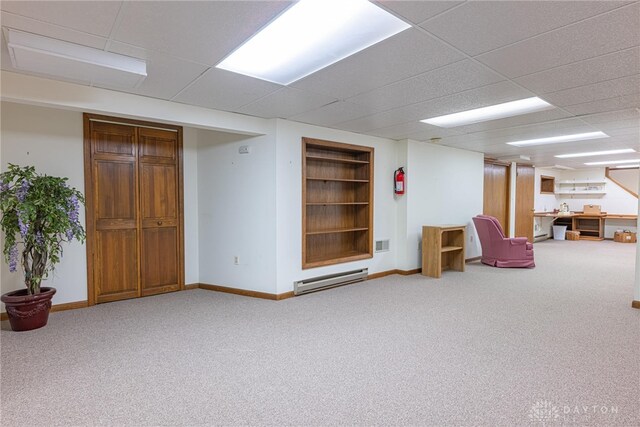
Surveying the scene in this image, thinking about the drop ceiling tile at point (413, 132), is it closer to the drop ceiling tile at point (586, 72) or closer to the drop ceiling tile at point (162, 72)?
the drop ceiling tile at point (586, 72)

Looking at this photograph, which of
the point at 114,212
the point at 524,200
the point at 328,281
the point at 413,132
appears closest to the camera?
the point at 114,212

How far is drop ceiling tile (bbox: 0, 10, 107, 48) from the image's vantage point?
6.75 ft

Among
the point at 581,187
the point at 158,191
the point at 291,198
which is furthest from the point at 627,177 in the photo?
the point at 158,191

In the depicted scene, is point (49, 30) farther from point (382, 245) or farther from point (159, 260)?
point (382, 245)

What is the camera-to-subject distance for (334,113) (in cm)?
414

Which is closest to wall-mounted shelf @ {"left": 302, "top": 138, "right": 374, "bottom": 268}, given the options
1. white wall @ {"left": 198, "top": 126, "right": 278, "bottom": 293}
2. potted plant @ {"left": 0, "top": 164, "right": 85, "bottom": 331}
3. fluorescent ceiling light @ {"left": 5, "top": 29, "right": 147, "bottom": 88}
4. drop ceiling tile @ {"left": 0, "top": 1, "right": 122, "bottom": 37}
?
white wall @ {"left": 198, "top": 126, "right": 278, "bottom": 293}

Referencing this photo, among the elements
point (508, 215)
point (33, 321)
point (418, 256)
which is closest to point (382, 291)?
point (418, 256)

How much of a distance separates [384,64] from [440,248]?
3845 millimetres

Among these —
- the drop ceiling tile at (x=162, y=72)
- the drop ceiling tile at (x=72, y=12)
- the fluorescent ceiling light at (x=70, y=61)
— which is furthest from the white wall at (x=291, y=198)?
the drop ceiling tile at (x=72, y=12)

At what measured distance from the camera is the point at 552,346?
9.78ft

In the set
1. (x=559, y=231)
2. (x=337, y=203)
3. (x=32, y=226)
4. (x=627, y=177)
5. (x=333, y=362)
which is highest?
(x=627, y=177)

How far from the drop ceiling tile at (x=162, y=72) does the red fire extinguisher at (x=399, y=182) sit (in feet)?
12.2

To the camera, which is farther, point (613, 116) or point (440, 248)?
point (440, 248)

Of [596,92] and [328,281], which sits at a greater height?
[596,92]
